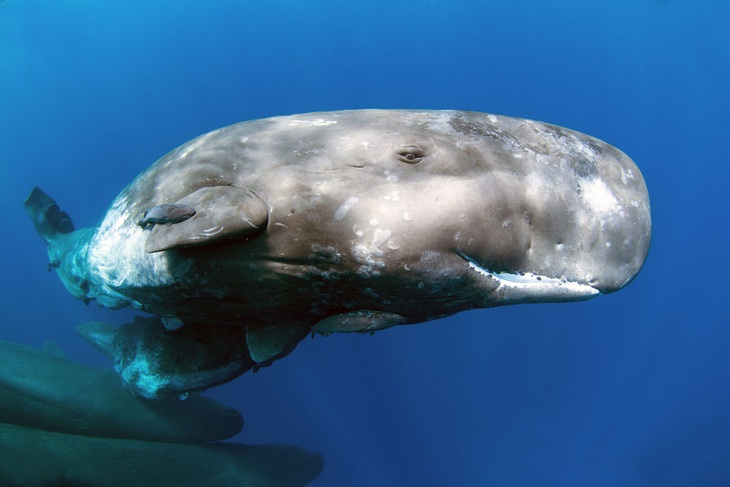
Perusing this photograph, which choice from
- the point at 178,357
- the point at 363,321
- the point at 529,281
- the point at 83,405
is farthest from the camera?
the point at 83,405

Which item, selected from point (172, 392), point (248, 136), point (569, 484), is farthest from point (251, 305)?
point (569, 484)

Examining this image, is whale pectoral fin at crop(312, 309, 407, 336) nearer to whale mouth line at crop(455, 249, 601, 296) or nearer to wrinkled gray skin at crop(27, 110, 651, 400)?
wrinkled gray skin at crop(27, 110, 651, 400)

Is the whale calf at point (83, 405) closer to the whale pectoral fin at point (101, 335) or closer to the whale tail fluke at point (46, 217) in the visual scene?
the whale pectoral fin at point (101, 335)

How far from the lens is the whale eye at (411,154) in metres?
3.38

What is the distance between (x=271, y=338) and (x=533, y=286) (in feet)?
7.29

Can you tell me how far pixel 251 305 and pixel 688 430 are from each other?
29793mm

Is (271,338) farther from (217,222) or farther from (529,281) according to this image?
(529,281)

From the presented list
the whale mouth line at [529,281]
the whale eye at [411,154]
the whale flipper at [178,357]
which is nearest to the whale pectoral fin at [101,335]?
the whale flipper at [178,357]

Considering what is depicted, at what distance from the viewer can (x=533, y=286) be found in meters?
3.39

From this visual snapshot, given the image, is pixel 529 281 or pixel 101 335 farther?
pixel 101 335

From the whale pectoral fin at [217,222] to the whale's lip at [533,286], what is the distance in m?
1.54

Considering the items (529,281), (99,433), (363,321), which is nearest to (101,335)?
(99,433)

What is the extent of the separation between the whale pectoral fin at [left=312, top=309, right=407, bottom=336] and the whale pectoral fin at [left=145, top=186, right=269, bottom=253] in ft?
2.98

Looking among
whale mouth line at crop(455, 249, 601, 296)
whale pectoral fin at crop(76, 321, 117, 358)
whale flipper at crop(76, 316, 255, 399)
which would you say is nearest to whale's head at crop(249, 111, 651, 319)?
whale mouth line at crop(455, 249, 601, 296)
